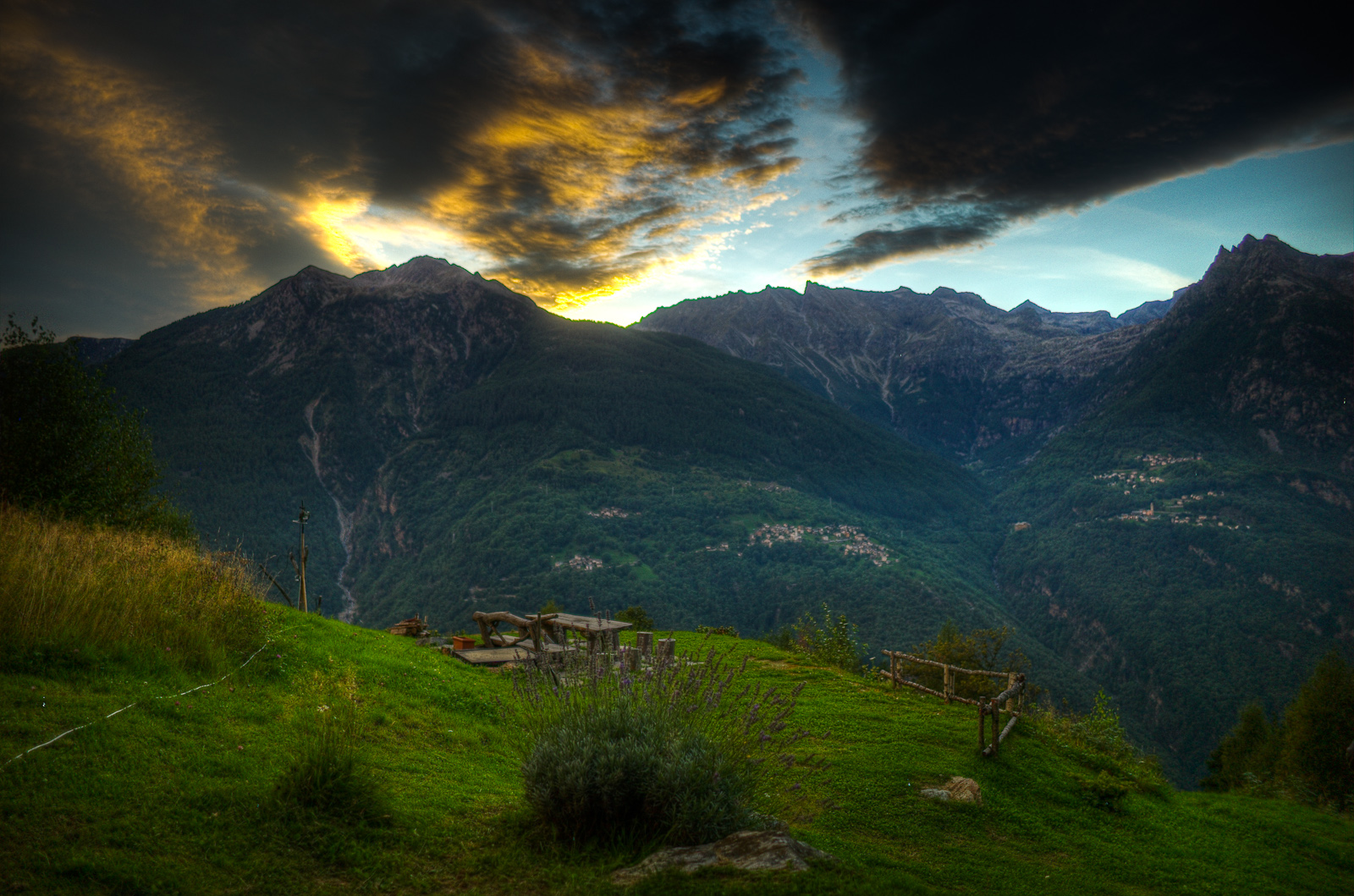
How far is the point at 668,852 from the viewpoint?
5.51 m

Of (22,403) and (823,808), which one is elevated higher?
(22,403)

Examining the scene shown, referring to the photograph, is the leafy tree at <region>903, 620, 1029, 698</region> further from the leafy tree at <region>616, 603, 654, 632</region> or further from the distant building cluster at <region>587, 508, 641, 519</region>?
the distant building cluster at <region>587, 508, 641, 519</region>

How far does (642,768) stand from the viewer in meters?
5.98

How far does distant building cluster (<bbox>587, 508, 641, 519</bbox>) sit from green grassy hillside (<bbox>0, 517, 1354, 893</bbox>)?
Result: 540 ft

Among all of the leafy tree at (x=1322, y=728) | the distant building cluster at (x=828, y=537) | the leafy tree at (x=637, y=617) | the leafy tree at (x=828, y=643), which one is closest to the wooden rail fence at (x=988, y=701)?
the leafy tree at (x=828, y=643)

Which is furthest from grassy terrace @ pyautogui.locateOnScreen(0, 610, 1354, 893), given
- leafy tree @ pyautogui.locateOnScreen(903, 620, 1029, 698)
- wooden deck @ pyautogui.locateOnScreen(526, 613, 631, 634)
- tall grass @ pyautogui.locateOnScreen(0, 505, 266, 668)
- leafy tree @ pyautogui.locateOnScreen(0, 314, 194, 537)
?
leafy tree @ pyautogui.locateOnScreen(903, 620, 1029, 698)

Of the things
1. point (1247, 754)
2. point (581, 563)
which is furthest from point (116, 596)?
point (581, 563)

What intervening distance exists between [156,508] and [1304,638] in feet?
613

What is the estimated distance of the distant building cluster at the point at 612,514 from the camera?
17738cm

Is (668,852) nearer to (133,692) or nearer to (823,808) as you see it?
(823,808)

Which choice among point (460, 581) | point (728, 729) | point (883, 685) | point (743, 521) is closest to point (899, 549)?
point (743, 521)

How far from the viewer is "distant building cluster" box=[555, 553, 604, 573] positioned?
14725 cm

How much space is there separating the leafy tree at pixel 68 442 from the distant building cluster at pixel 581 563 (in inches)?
4933

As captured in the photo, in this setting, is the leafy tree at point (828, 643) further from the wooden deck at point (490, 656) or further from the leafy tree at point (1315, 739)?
the leafy tree at point (1315, 739)
